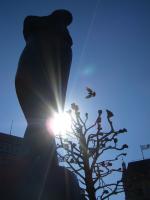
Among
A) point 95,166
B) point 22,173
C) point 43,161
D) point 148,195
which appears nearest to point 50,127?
point 43,161

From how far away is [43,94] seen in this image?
2.91m

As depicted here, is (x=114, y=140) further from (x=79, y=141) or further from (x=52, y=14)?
(x=52, y=14)

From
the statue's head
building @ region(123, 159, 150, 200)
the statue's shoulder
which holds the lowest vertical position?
the statue's shoulder

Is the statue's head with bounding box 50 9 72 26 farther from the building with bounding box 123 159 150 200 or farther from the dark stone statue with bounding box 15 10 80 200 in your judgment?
the building with bounding box 123 159 150 200

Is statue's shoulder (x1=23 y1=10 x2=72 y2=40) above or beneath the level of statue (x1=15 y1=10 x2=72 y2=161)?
above

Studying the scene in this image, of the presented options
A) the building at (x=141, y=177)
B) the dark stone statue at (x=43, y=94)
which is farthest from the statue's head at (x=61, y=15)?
the building at (x=141, y=177)

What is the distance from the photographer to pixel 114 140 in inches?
439

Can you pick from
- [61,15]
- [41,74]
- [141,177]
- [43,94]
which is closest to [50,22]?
[61,15]

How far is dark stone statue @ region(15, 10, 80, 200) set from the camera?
7.36 feet

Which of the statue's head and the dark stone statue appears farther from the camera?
the statue's head

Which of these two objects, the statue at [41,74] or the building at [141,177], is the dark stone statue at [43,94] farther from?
the building at [141,177]

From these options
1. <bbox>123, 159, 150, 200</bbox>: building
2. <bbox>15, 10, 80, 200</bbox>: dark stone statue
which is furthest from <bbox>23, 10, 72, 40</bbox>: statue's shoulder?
<bbox>123, 159, 150, 200</bbox>: building

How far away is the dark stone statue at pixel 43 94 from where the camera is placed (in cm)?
224

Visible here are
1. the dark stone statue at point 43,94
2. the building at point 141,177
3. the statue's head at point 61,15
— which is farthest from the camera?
the building at point 141,177
